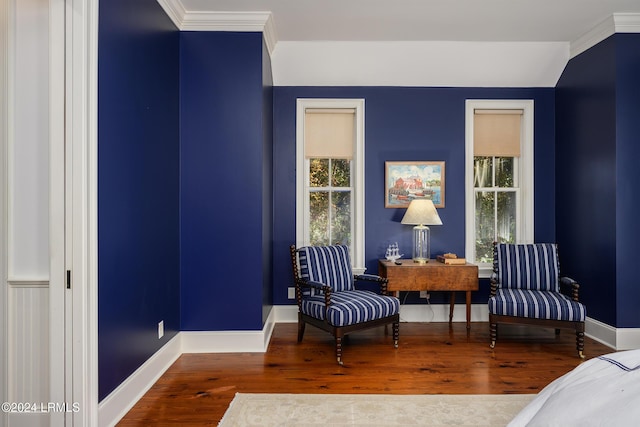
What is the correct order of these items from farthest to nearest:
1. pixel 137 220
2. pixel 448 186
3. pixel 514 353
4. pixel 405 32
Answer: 1. pixel 448 186
2. pixel 405 32
3. pixel 514 353
4. pixel 137 220

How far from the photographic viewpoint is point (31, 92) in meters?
2.11

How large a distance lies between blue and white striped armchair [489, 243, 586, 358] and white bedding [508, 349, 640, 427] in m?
2.39

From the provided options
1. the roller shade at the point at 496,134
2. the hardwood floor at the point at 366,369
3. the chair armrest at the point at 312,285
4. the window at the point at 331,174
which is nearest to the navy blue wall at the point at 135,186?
the hardwood floor at the point at 366,369

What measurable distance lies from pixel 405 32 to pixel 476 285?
2.58 metres

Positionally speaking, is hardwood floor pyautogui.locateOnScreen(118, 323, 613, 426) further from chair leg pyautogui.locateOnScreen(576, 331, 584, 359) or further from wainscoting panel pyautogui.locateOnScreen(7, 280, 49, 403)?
wainscoting panel pyautogui.locateOnScreen(7, 280, 49, 403)

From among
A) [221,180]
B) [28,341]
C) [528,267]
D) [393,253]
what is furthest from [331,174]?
[28,341]

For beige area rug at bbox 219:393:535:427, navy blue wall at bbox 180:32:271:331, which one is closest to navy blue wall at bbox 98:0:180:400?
navy blue wall at bbox 180:32:271:331

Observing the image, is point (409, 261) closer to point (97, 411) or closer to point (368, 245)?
point (368, 245)

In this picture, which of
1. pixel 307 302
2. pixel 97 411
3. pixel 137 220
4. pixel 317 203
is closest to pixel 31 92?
pixel 137 220

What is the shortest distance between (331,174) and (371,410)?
2767mm

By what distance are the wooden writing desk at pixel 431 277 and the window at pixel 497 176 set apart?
1.88 ft

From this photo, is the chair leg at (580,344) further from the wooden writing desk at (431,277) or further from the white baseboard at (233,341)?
the wooden writing desk at (431,277)

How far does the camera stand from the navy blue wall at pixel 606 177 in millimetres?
3740

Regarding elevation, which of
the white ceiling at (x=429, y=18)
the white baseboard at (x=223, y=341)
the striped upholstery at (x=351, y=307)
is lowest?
the white baseboard at (x=223, y=341)
